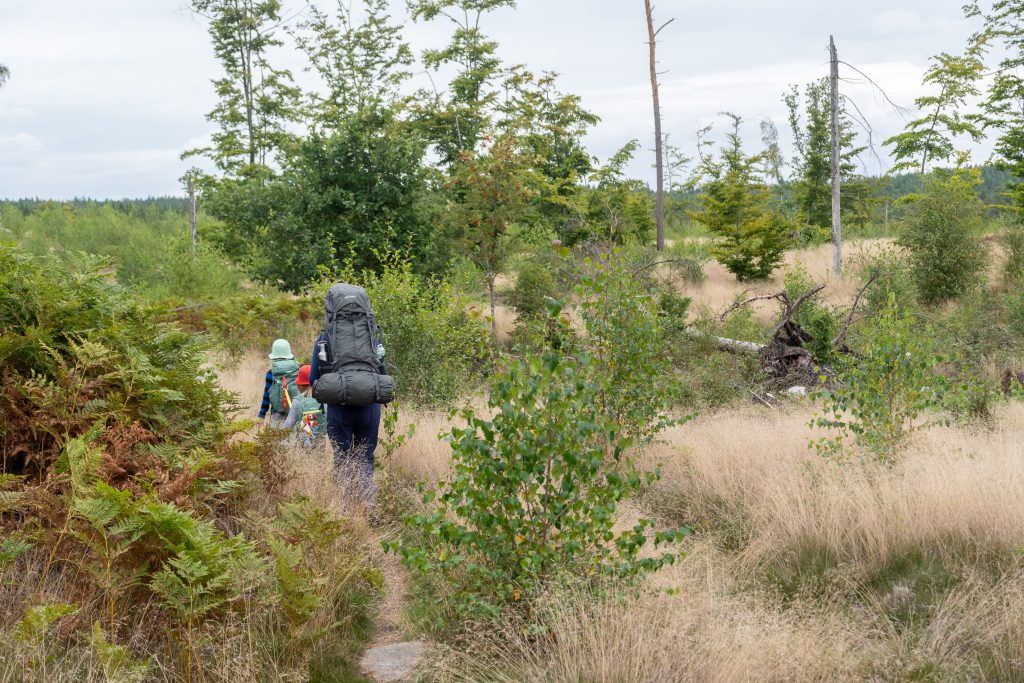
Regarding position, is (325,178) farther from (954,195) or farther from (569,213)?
(569,213)

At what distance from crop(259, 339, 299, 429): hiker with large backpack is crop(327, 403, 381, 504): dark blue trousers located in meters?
1.39

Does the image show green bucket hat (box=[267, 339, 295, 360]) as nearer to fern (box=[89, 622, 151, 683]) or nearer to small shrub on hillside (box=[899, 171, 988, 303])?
fern (box=[89, 622, 151, 683])

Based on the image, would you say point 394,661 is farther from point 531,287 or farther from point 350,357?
point 531,287

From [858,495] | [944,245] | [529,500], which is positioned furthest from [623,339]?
[944,245]

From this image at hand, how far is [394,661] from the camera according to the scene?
13.2ft

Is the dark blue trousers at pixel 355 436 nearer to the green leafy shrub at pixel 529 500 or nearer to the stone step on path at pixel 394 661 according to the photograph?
the stone step on path at pixel 394 661

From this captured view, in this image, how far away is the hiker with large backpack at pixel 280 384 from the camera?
7.45 metres

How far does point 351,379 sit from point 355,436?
604 mm

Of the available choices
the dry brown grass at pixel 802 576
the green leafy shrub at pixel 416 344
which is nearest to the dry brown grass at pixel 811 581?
the dry brown grass at pixel 802 576

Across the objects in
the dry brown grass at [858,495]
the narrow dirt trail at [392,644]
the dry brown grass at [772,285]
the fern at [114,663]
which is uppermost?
the dry brown grass at [772,285]

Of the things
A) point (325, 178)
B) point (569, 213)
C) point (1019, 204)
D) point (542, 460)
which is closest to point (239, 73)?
point (569, 213)

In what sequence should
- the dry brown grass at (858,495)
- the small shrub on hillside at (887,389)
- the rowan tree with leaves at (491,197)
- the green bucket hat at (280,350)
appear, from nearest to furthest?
the dry brown grass at (858,495) → the small shrub on hillside at (887,389) → the green bucket hat at (280,350) → the rowan tree with leaves at (491,197)

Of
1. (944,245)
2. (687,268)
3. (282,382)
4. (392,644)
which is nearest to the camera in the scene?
(392,644)

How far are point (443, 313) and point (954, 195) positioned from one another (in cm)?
1481
